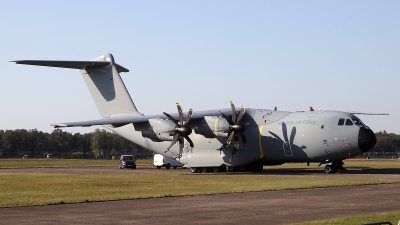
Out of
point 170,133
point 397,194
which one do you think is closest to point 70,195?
A: point 397,194

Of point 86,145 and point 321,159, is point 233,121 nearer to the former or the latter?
point 321,159

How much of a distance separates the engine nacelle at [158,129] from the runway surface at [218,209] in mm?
19975

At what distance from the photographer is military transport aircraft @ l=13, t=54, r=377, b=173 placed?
40694mm

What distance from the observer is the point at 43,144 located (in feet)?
563

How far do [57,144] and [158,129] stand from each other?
12896cm

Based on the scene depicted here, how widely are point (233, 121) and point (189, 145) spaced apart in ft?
17.8

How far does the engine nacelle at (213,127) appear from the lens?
139 feet

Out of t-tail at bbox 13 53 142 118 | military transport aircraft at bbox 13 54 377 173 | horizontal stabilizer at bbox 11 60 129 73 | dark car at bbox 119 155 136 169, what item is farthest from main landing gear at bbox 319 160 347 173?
dark car at bbox 119 155 136 169

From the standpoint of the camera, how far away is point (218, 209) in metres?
17.7

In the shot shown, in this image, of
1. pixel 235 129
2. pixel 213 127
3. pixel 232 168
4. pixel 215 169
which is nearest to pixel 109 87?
pixel 215 169

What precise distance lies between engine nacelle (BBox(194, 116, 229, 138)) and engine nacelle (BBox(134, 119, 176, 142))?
2.02 meters

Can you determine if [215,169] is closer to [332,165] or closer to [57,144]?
[332,165]

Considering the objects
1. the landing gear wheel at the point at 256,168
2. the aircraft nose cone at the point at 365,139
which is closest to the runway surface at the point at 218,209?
the aircraft nose cone at the point at 365,139

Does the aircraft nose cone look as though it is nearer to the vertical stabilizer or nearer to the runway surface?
the runway surface
